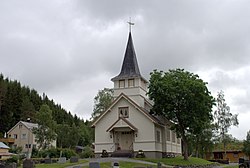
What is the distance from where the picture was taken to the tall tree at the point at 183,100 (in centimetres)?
4306

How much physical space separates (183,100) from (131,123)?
750 centimetres

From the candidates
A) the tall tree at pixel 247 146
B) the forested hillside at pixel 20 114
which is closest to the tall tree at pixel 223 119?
the tall tree at pixel 247 146

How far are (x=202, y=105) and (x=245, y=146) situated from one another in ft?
111

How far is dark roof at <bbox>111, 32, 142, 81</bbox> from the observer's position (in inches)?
1961

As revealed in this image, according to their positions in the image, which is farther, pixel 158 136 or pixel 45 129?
pixel 45 129

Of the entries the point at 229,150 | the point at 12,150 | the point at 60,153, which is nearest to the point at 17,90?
the point at 12,150

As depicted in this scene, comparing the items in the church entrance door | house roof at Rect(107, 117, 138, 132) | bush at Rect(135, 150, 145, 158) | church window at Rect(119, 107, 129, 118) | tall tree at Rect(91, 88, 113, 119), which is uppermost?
tall tree at Rect(91, 88, 113, 119)

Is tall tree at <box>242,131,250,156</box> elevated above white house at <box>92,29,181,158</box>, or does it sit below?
below

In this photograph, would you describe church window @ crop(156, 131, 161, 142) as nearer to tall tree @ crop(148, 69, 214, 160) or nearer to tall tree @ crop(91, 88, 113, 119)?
tall tree @ crop(148, 69, 214, 160)

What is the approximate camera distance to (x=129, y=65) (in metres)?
51.2

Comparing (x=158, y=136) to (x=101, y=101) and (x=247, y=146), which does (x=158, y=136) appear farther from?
(x=247, y=146)

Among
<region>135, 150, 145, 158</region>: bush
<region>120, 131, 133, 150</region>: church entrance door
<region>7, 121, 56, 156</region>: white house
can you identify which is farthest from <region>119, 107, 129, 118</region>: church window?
<region>7, 121, 56, 156</region>: white house

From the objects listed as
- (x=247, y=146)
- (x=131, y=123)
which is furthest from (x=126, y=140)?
(x=247, y=146)

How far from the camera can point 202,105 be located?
141 feet
